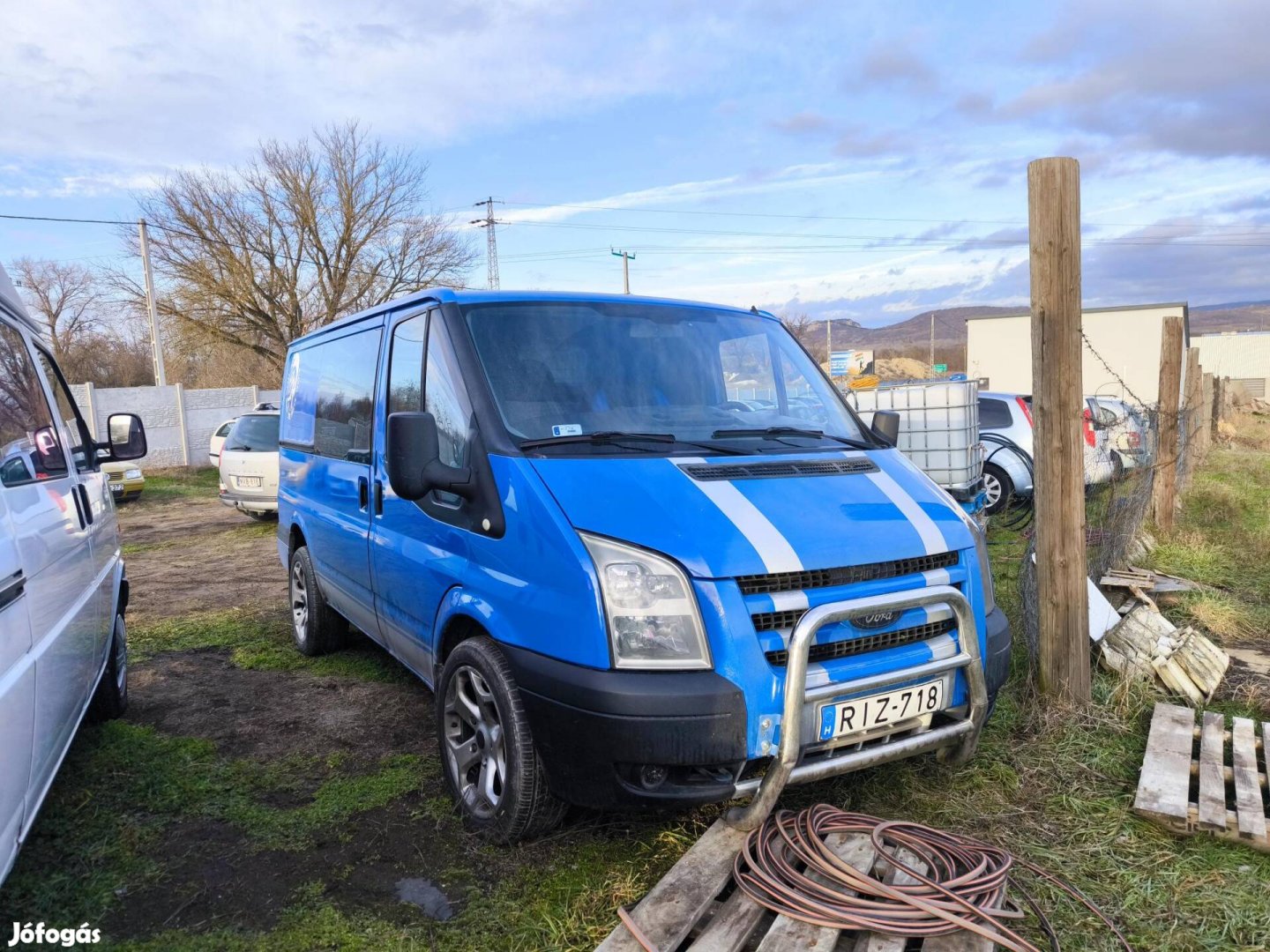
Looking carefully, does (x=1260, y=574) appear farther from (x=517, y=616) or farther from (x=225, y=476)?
(x=225, y=476)

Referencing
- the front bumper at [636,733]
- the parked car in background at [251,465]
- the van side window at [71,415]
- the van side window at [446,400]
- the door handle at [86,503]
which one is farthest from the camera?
the parked car in background at [251,465]

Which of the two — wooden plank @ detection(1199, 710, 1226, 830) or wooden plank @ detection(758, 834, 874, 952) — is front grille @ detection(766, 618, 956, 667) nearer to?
wooden plank @ detection(758, 834, 874, 952)

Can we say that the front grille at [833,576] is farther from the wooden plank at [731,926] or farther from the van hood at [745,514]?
the wooden plank at [731,926]

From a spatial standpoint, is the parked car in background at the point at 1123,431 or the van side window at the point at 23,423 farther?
the parked car in background at the point at 1123,431

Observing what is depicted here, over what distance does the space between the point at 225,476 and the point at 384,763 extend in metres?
9.05

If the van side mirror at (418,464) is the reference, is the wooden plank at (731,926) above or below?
below

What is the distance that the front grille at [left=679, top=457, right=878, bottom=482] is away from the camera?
2916mm

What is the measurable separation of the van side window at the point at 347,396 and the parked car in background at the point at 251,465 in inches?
265

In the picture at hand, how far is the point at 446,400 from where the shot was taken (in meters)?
3.35

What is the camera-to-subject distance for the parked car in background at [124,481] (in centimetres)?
1486

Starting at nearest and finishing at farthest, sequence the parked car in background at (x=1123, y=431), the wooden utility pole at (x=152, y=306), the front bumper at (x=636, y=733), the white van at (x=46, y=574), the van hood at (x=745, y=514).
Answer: the white van at (x=46, y=574) → the front bumper at (x=636, y=733) → the van hood at (x=745, y=514) → the parked car in background at (x=1123, y=431) → the wooden utility pole at (x=152, y=306)

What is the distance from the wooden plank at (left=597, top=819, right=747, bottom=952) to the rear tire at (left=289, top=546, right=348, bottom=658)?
3.32 meters

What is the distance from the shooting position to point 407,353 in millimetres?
3764

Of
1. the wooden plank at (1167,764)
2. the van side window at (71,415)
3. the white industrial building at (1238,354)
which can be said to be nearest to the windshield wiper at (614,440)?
the wooden plank at (1167,764)
